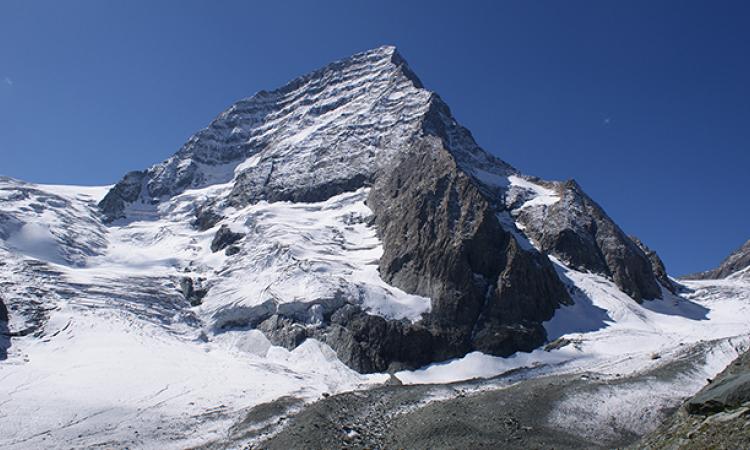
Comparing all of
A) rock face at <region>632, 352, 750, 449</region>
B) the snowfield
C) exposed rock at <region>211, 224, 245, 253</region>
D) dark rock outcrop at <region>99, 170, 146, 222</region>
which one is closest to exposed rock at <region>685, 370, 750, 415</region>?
rock face at <region>632, 352, 750, 449</region>

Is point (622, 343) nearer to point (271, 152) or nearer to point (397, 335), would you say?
point (397, 335)

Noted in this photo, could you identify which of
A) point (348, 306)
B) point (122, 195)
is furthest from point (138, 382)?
point (122, 195)

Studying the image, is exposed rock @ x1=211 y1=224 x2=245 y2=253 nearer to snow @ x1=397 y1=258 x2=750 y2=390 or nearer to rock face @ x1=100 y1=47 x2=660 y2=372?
rock face @ x1=100 y1=47 x2=660 y2=372

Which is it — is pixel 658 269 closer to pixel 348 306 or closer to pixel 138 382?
pixel 348 306

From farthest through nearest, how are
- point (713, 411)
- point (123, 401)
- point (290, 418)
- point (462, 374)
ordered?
point (462, 374) → point (123, 401) → point (290, 418) → point (713, 411)

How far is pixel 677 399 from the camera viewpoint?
160 ft

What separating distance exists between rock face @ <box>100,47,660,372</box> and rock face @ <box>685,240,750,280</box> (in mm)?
50268

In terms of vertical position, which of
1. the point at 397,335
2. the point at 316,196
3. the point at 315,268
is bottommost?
the point at 397,335

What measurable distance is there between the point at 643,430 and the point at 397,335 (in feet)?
146

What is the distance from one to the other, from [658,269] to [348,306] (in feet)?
249

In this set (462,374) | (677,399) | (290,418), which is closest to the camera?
(677,399)

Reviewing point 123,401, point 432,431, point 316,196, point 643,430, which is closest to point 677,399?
point 643,430

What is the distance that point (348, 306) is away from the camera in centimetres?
9200

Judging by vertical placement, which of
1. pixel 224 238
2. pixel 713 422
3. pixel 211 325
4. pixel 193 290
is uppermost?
pixel 224 238
